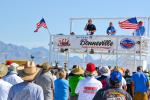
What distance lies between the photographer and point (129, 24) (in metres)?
26.1

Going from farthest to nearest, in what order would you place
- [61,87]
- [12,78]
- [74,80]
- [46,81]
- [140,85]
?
[140,85] < [74,80] < [61,87] < [46,81] < [12,78]

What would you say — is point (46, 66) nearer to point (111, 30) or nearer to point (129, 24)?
point (111, 30)

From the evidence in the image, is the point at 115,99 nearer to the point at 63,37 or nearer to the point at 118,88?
the point at 118,88

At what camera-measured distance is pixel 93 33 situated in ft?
85.3

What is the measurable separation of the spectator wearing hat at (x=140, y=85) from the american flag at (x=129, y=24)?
9.94 m

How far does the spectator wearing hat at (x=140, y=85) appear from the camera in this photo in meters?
15.7

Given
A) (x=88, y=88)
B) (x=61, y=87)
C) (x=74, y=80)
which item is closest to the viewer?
(x=88, y=88)

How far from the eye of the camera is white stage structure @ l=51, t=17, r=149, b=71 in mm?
24500

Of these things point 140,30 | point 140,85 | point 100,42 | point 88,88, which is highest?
point 140,30

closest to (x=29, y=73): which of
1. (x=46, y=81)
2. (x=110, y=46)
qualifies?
(x=46, y=81)

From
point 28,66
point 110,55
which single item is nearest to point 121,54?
point 110,55

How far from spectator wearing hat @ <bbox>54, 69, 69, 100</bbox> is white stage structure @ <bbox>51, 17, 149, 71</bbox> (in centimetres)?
1033

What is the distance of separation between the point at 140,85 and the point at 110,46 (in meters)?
9.28

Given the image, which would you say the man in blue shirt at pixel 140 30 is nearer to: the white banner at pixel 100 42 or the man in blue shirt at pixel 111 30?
the white banner at pixel 100 42
